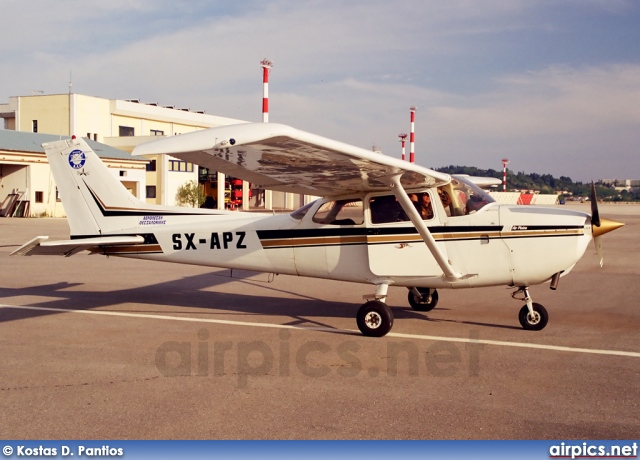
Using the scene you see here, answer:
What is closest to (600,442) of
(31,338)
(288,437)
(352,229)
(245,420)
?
(288,437)

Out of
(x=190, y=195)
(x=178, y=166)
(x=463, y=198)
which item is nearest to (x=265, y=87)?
(x=463, y=198)

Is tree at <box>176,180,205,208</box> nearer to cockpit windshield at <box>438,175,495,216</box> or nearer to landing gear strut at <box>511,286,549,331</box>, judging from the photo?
cockpit windshield at <box>438,175,495,216</box>

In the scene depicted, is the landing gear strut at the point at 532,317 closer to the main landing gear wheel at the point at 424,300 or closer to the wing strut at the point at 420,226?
the wing strut at the point at 420,226

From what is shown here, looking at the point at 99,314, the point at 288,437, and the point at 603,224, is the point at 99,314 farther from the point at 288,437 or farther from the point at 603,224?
the point at 603,224

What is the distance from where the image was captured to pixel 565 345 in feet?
24.6

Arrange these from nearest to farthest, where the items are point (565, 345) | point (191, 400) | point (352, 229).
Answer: point (191, 400) → point (565, 345) → point (352, 229)

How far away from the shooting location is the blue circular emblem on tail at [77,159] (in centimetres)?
963

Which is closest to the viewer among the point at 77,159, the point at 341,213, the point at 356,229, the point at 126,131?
the point at 356,229

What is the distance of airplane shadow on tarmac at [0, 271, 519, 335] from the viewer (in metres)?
9.37

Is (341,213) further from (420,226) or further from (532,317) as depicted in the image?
(532,317)

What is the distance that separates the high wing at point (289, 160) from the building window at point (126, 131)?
44.4m

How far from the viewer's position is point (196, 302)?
10.5 metres

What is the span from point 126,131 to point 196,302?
43.4 meters

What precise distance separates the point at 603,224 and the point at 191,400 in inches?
222
